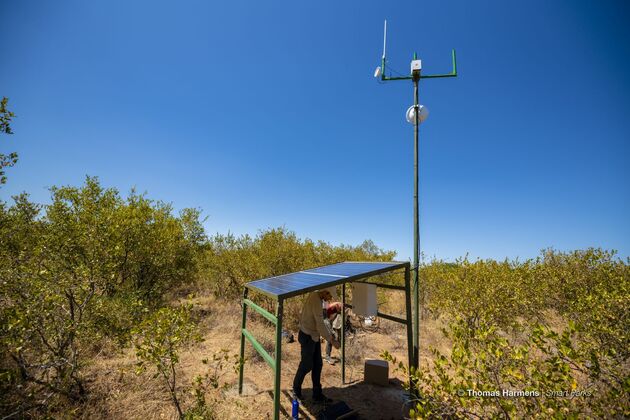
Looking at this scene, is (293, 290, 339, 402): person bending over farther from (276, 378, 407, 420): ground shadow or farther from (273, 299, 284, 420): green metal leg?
(273, 299, 284, 420): green metal leg

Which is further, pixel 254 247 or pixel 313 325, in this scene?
pixel 254 247

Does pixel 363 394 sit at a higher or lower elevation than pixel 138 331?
lower

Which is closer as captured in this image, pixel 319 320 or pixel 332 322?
pixel 319 320

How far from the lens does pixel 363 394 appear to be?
6246 mm

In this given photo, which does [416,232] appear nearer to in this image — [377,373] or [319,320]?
[319,320]

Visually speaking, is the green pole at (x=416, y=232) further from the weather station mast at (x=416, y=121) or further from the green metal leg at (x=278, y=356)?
the green metal leg at (x=278, y=356)

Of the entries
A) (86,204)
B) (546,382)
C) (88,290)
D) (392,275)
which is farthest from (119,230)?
(392,275)

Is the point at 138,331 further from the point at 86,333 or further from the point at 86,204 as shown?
the point at 86,204

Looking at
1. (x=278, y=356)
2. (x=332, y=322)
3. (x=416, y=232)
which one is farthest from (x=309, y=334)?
(x=332, y=322)

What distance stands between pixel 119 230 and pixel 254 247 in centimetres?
734

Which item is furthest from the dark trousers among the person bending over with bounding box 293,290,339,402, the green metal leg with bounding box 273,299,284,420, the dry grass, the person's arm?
the green metal leg with bounding box 273,299,284,420

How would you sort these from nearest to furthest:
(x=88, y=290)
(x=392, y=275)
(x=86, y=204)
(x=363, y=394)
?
1. (x=88, y=290)
2. (x=363, y=394)
3. (x=86, y=204)
4. (x=392, y=275)

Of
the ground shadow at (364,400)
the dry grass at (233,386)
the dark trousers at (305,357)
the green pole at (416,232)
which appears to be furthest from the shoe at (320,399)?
the green pole at (416,232)

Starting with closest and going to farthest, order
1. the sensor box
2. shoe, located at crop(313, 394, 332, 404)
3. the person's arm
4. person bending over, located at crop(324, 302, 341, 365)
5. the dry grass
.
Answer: the dry grass < the person's arm < shoe, located at crop(313, 394, 332, 404) < the sensor box < person bending over, located at crop(324, 302, 341, 365)
